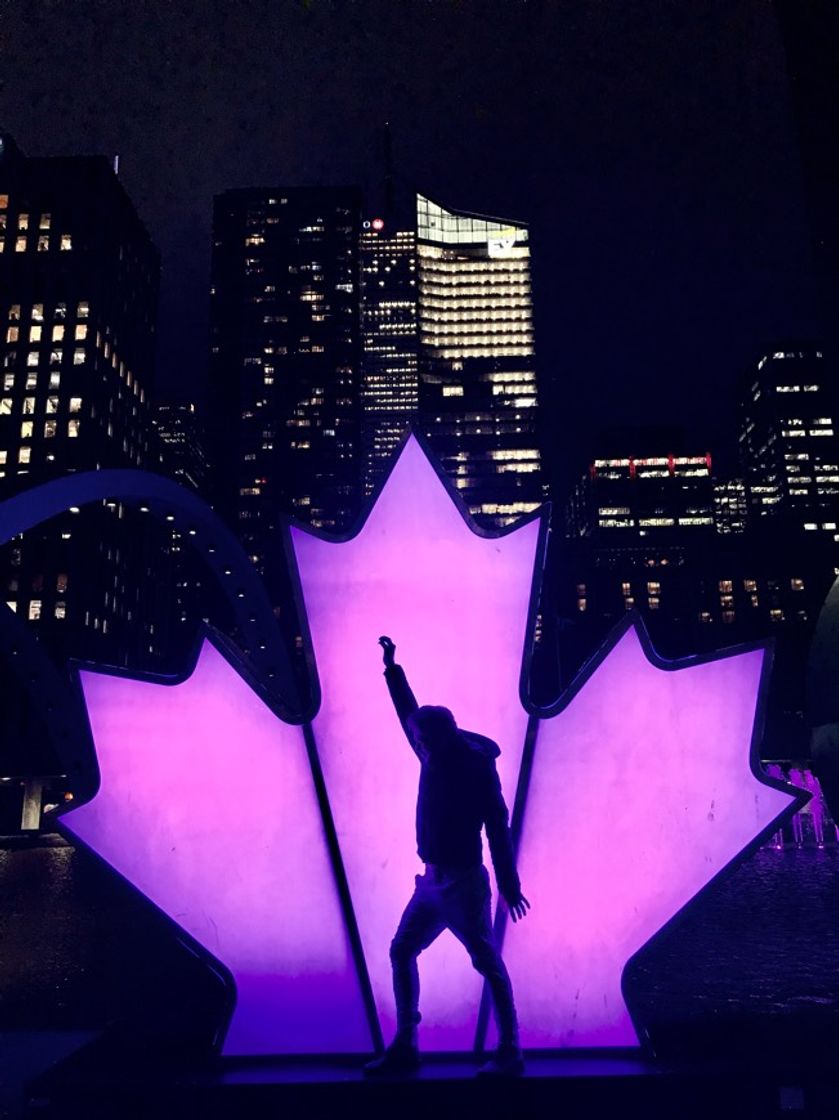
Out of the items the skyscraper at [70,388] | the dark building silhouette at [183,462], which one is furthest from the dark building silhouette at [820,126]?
the dark building silhouette at [183,462]

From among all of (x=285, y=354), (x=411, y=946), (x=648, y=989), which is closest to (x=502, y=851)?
(x=411, y=946)

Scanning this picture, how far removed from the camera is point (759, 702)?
5270 mm

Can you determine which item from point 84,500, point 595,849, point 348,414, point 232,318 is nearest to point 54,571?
point 84,500

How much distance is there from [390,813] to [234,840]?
1021 millimetres

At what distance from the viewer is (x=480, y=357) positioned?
18188cm

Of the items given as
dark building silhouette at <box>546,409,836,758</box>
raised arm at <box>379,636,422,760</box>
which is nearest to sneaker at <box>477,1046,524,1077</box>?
raised arm at <box>379,636,422,760</box>

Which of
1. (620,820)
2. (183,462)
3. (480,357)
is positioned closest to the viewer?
(620,820)

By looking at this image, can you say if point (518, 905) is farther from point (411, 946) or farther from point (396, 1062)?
point (396, 1062)

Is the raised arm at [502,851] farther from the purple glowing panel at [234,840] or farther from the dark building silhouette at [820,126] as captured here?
the dark building silhouette at [820,126]

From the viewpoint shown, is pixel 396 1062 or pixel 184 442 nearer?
pixel 396 1062

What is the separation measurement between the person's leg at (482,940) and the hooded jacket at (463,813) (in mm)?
139

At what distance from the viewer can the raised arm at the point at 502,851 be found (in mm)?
4520

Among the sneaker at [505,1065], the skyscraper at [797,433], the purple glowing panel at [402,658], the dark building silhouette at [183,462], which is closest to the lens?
the sneaker at [505,1065]

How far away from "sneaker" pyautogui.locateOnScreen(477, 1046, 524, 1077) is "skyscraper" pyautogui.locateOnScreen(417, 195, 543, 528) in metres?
154
